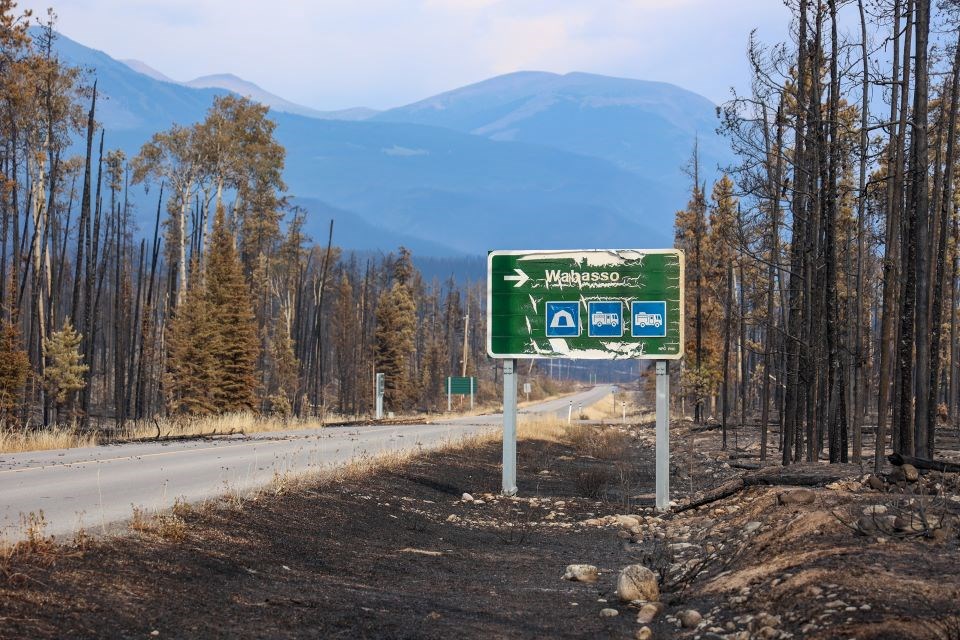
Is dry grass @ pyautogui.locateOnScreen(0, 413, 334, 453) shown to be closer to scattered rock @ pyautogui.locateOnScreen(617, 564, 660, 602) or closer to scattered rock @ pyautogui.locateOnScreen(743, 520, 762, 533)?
scattered rock @ pyautogui.locateOnScreen(743, 520, 762, 533)

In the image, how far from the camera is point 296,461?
1945 cm

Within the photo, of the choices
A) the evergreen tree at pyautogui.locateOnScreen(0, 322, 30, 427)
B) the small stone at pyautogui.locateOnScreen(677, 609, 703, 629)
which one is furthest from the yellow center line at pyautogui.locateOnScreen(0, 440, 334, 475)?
the small stone at pyautogui.locateOnScreen(677, 609, 703, 629)

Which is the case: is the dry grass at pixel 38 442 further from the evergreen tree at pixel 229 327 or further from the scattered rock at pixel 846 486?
the evergreen tree at pixel 229 327

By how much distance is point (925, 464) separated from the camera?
12.2m

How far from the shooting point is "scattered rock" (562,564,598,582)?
10.0 meters

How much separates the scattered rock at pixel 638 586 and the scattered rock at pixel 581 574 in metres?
Answer: 1.30

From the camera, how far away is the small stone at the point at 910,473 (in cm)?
1178

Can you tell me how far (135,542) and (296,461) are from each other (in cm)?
1080

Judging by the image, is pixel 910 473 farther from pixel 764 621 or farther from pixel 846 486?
pixel 764 621

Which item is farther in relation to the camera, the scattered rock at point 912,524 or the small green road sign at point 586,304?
the small green road sign at point 586,304

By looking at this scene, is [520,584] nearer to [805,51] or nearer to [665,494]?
[665,494]

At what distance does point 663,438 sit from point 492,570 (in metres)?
7.14

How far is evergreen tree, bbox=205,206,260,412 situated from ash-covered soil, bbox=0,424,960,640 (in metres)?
27.5

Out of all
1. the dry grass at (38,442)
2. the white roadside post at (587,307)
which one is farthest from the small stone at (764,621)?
the dry grass at (38,442)
